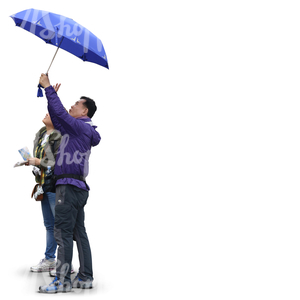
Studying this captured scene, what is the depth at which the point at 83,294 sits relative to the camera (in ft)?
19.3

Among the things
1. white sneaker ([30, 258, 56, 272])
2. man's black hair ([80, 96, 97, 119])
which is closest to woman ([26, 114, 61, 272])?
white sneaker ([30, 258, 56, 272])

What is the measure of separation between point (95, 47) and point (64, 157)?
142cm

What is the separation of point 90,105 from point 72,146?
2.34 ft

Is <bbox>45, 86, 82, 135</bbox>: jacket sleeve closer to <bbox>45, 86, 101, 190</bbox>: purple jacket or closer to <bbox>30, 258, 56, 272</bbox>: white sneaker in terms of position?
<bbox>45, 86, 101, 190</bbox>: purple jacket

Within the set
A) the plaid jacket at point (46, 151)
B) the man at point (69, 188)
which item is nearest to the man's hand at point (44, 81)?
the man at point (69, 188)

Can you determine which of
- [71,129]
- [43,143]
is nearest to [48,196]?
[43,143]

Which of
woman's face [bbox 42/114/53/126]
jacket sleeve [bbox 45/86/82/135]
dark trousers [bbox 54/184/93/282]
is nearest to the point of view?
jacket sleeve [bbox 45/86/82/135]

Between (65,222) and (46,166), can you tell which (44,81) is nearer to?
(46,166)

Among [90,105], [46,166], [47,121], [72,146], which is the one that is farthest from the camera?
[47,121]

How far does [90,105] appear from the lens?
21.0 ft

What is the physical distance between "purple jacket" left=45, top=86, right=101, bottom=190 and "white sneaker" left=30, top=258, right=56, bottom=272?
5.17ft

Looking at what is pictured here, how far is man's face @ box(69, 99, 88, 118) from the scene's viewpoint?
6.31 meters

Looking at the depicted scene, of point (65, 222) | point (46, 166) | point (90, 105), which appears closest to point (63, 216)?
point (65, 222)

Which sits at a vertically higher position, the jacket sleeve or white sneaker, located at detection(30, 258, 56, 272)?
the jacket sleeve
